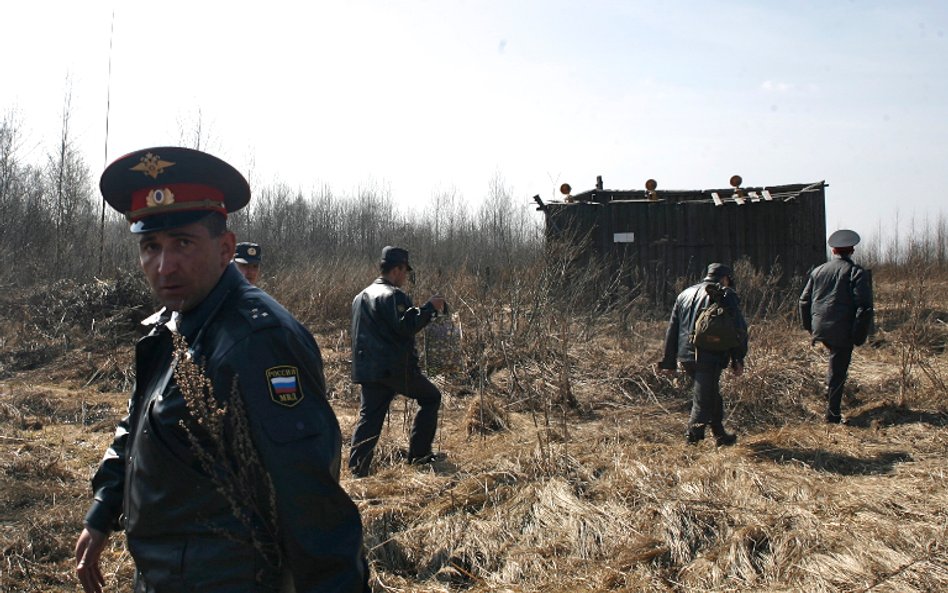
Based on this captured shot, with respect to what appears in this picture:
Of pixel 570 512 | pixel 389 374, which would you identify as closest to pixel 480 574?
pixel 570 512

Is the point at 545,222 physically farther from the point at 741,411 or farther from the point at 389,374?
the point at 389,374

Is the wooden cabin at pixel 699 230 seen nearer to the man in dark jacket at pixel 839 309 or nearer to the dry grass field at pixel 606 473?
the dry grass field at pixel 606 473

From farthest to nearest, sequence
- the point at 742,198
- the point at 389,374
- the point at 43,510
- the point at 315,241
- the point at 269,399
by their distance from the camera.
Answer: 1. the point at 315,241
2. the point at 742,198
3. the point at 389,374
4. the point at 43,510
5. the point at 269,399

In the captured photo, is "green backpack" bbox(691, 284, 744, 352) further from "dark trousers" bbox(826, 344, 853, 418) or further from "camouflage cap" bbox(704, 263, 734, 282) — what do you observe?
"dark trousers" bbox(826, 344, 853, 418)

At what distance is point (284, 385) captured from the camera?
5.41 ft

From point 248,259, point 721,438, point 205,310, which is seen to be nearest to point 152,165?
point 205,310

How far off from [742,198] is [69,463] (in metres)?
11.7

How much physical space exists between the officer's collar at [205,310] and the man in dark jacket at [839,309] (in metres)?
7.09

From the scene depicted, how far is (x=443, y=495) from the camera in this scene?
5258 mm

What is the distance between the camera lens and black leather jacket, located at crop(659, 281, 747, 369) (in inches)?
265

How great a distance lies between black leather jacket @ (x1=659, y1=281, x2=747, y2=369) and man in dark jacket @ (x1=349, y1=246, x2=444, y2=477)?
7.77ft

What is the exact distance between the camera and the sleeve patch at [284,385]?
1.63m

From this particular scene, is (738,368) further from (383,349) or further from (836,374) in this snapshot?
(383,349)

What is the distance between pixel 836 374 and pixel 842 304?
0.72 meters
